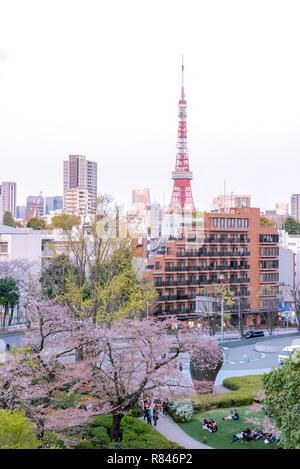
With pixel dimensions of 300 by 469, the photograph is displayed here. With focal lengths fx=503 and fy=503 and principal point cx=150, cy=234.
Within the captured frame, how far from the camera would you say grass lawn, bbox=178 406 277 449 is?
14.9 metres

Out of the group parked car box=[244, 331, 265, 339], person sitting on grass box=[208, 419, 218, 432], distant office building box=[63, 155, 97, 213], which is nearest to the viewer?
person sitting on grass box=[208, 419, 218, 432]

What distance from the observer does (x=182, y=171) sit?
3078 inches

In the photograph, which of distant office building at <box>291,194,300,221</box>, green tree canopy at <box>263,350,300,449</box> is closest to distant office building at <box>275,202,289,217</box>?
distant office building at <box>291,194,300,221</box>

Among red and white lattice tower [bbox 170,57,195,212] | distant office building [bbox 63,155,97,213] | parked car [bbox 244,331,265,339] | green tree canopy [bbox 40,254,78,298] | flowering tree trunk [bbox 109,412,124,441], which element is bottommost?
parked car [bbox 244,331,265,339]

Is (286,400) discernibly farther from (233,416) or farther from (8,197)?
(8,197)

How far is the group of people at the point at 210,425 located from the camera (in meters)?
16.2

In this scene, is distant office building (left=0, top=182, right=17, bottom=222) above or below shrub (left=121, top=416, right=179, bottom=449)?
above

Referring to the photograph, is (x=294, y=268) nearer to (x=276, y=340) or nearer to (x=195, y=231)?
(x=195, y=231)

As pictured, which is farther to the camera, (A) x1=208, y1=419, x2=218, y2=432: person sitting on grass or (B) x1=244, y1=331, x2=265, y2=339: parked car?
(B) x1=244, y1=331, x2=265, y2=339: parked car

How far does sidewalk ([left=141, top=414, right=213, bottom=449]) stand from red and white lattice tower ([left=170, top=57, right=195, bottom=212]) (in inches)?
2401

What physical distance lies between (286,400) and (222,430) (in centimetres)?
772

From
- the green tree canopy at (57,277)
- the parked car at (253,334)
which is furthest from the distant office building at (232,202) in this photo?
the green tree canopy at (57,277)

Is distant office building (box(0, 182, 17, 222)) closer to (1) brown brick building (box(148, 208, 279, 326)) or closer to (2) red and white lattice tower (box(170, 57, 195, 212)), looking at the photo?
(2) red and white lattice tower (box(170, 57, 195, 212))

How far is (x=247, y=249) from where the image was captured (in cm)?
4278
